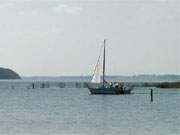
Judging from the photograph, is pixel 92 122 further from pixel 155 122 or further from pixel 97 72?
pixel 97 72

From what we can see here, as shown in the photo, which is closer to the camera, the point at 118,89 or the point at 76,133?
the point at 76,133

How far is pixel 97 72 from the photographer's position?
114688mm

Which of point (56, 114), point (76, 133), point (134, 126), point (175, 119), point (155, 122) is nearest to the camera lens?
point (76, 133)

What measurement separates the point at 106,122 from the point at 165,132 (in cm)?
1119

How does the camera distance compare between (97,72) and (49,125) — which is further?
(97,72)

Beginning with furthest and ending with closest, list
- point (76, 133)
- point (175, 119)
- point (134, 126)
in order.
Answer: point (175, 119) < point (134, 126) < point (76, 133)

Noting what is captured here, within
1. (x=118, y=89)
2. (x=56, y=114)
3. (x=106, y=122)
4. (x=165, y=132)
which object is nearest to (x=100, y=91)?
(x=118, y=89)

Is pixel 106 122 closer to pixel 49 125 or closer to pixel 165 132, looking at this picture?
pixel 49 125

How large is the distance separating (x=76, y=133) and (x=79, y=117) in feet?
53.8

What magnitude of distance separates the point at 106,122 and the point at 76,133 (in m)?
11.6

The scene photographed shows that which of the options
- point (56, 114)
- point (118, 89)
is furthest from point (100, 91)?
point (56, 114)

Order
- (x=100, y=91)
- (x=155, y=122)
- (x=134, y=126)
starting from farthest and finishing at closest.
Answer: (x=100, y=91)
(x=155, y=122)
(x=134, y=126)

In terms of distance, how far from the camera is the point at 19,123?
2174 inches

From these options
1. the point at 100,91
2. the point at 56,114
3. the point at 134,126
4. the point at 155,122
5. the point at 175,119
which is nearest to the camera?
the point at 134,126
